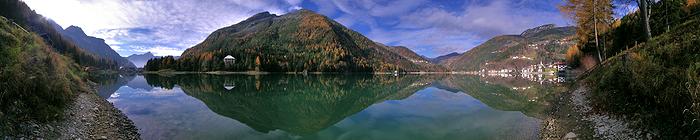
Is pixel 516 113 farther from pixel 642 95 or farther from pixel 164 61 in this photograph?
pixel 164 61

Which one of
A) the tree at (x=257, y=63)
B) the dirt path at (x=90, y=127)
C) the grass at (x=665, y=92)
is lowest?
the dirt path at (x=90, y=127)

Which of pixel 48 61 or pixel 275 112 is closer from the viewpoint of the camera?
pixel 48 61

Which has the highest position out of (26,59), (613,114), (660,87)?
(26,59)

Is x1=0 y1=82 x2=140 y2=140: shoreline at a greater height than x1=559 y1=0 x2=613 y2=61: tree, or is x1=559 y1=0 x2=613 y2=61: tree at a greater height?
x1=559 y1=0 x2=613 y2=61: tree

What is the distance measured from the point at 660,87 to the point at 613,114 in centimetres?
370

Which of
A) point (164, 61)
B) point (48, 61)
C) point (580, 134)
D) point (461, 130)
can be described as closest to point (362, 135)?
point (461, 130)

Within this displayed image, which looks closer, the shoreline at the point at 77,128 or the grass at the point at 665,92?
the grass at the point at 665,92

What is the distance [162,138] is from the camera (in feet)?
60.2

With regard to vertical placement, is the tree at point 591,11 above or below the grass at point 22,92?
above

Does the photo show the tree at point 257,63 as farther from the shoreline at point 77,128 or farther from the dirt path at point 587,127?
the dirt path at point 587,127

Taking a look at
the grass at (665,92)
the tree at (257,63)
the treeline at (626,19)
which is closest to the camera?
the grass at (665,92)

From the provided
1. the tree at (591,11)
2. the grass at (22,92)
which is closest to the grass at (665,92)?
the grass at (22,92)

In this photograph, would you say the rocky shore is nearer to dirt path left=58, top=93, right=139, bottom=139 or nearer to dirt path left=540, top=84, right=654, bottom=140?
dirt path left=58, top=93, right=139, bottom=139

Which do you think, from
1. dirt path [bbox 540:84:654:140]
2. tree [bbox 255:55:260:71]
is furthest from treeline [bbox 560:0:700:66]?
tree [bbox 255:55:260:71]
